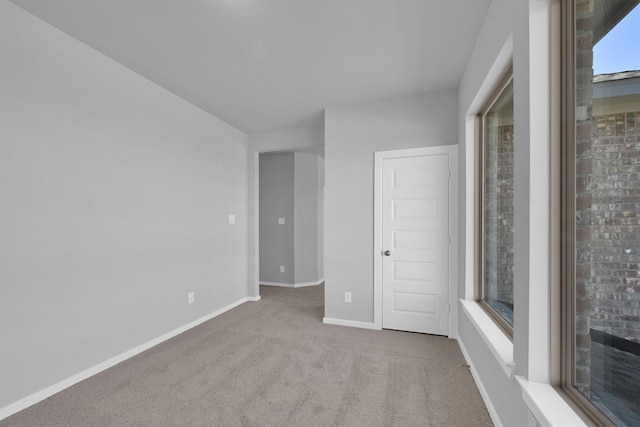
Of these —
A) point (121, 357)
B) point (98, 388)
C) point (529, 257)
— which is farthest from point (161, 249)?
point (529, 257)

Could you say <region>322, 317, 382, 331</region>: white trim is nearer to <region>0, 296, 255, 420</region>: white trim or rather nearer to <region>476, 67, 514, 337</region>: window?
<region>476, 67, 514, 337</region>: window

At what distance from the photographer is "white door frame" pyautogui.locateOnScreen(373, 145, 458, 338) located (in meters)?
2.81

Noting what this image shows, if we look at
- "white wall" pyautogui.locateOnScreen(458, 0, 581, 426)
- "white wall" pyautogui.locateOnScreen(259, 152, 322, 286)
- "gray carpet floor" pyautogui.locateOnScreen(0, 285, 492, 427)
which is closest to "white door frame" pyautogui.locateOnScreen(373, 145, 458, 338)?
"gray carpet floor" pyautogui.locateOnScreen(0, 285, 492, 427)

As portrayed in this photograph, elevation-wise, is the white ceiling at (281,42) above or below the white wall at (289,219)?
above

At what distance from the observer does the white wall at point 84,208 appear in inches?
68.8

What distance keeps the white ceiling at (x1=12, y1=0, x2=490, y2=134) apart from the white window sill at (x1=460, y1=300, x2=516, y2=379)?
6.83 feet

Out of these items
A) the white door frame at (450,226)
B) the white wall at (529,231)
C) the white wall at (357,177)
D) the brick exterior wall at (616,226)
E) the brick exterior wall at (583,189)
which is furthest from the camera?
the white wall at (357,177)

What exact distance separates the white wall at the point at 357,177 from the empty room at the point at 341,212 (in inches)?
1.0

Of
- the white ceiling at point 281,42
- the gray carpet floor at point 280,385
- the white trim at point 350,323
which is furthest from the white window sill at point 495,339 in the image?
the white ceiling at point 281,42

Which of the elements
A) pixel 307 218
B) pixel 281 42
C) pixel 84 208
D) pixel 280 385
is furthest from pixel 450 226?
pixel 84 208

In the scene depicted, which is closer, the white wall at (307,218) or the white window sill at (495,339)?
the white window sill at (495,339)

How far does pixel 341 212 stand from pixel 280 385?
1.88 m

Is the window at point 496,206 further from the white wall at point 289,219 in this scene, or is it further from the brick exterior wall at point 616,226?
the white wall at point 289,219

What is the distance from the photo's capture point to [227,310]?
3764mm
